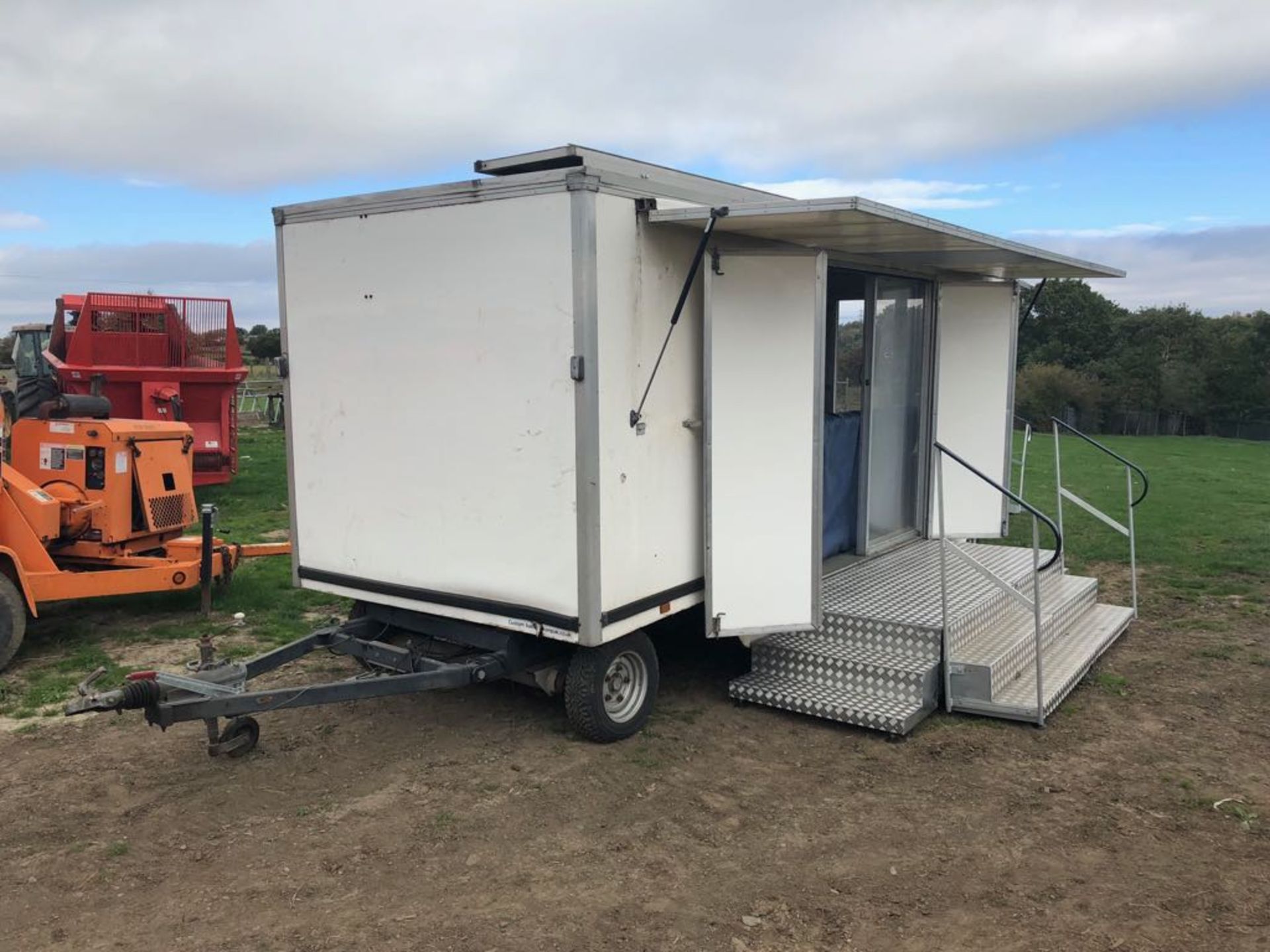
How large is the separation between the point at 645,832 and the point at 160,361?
1062 centimetres

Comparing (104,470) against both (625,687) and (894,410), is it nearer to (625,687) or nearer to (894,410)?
(625,687)

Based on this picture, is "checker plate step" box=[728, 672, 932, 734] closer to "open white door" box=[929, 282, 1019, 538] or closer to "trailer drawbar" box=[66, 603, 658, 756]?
"trailer drawbar" box=[66, 603, 658, 756]

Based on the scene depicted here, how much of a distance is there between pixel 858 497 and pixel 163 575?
5.23 m

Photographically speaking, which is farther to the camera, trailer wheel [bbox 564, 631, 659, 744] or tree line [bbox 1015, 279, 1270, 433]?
tree line [bbox 1015, 279, 1270, 433]

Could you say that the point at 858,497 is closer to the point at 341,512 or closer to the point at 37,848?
the point at 341,512

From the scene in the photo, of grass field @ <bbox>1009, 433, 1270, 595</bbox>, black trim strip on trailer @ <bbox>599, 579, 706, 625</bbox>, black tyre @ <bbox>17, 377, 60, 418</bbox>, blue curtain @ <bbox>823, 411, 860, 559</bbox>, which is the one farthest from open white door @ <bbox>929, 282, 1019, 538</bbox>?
black tyre @ <bbox>17, 377, 60, 418</bbox>

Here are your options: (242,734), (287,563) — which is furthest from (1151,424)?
(242,734)

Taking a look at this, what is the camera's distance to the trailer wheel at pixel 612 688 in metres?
A: 5.09

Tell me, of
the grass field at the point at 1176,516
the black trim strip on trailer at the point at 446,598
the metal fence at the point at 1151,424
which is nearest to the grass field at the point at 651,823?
the black trim strip on trailer at the point at 446,598

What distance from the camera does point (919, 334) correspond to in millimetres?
8172

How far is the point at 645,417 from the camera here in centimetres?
503

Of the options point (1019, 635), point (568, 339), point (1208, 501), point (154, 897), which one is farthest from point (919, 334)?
point (1208, 501)

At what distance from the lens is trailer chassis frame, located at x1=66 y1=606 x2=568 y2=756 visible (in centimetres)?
432

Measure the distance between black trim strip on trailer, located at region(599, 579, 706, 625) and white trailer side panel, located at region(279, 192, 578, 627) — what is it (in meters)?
0.20
